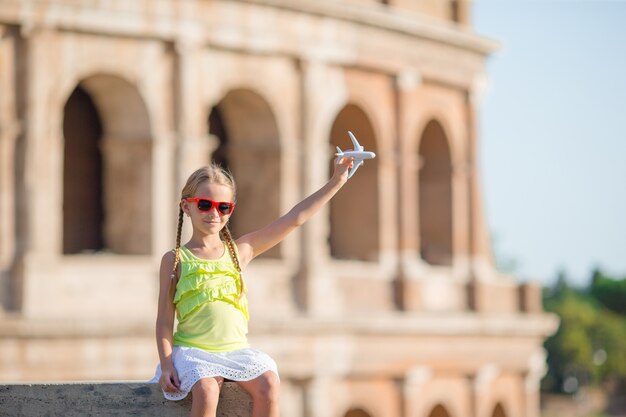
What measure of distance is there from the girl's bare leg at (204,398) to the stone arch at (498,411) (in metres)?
19.6

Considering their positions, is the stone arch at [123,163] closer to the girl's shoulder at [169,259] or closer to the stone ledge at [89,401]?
the stone ledge at [89,401]

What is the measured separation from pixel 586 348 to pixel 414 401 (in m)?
65.4

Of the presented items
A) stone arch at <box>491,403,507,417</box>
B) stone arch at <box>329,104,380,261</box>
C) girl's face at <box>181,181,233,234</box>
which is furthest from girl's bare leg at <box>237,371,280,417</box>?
stone arch at <box>491,403,507,417</box>

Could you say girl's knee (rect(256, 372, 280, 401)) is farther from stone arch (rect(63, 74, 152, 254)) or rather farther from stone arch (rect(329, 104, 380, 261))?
stone arch (rect(329, 104, 380, 261))

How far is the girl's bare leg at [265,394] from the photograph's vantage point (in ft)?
27.1

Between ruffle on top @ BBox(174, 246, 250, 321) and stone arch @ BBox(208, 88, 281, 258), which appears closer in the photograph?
ruffle on top @ BBox(174, 246, 250, 321)

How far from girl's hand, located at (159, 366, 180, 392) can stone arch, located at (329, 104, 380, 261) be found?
16674mm

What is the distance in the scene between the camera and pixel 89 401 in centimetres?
859

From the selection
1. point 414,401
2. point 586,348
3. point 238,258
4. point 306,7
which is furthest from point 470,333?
point 586,348

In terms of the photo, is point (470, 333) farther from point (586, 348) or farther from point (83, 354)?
point (586, 348)

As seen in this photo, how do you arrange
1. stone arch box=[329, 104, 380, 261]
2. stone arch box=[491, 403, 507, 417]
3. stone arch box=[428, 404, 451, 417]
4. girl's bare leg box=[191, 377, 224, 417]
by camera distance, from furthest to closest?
stone arch box=[491, 403, 507, 417], stone arch box=[428, 404, 451, 417], stone arch box=[329, 104, 380, 261], girl's bare leg box=[191, 377, 224, 417]

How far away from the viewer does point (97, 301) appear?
2141 centimetres

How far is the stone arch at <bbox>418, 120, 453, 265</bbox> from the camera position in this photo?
87.8 feet

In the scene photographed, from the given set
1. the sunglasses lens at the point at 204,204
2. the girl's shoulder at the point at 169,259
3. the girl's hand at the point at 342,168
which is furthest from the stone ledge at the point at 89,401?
the girl's hand at the point at 342,168
